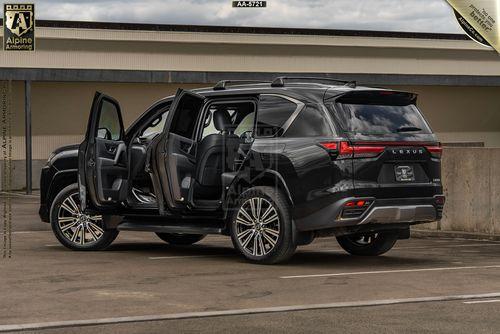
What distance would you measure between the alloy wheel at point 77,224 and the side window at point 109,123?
96 cm

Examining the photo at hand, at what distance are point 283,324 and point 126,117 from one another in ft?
100

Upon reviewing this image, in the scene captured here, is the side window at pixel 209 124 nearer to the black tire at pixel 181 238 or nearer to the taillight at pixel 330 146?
the taillight at pixel 330 146

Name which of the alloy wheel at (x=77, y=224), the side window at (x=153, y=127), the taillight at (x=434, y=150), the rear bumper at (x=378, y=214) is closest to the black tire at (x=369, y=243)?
the rear bumper at (x=378, y=214)

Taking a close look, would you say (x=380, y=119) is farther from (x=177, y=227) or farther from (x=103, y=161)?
(x=103, y=161)

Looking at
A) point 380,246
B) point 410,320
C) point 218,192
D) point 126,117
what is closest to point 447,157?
point 380,246

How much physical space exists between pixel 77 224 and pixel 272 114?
3210 mm

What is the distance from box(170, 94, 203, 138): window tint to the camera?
13.0 meters

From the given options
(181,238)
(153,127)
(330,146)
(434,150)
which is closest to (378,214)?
(330,146)

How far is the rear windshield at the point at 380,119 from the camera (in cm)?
1206

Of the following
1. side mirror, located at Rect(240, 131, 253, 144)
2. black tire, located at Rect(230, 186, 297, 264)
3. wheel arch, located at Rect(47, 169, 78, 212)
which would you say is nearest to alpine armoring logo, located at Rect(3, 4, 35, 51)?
wheel arch, located at Rect(47, 169, 78, 212)

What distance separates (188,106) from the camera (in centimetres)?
1316

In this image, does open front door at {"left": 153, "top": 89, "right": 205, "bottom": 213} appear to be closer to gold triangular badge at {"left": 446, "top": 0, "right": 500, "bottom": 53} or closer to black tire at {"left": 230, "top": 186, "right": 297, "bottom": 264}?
black tire at {"left": 230, "top": 186, "right": 297, "bottom": 264}

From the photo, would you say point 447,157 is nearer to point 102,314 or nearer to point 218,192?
point 218,192

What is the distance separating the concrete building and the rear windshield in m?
22.8
